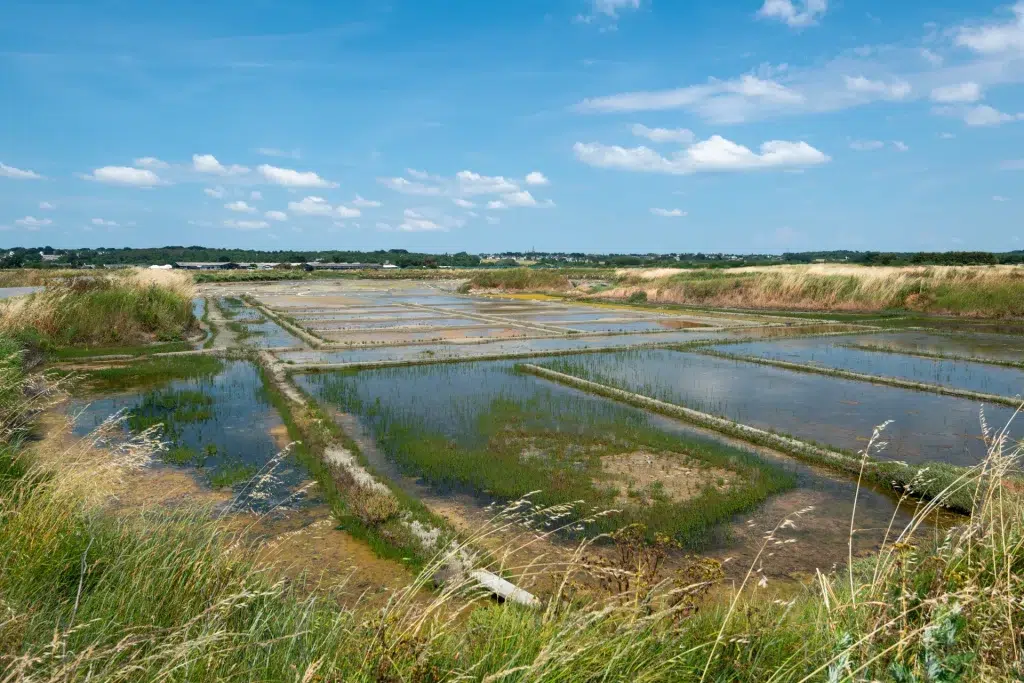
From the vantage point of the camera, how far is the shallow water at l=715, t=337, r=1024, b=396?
11.6 meters

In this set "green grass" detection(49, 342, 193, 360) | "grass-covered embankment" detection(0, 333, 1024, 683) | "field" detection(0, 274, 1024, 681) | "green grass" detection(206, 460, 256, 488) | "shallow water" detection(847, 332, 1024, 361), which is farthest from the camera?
"shallow water" detection(847, 332, 1024, 361)

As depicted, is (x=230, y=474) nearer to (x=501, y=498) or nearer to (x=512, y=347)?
(x=501, y=498)

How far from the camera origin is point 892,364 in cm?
1368

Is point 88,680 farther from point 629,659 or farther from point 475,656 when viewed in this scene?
point 629,659

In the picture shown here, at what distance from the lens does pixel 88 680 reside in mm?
1881

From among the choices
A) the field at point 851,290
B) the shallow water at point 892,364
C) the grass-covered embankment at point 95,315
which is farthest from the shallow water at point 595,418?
the field at point 851,290

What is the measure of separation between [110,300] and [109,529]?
1563 cm

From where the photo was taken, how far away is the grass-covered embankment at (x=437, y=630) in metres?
2.14

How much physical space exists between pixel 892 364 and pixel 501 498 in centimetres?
1160

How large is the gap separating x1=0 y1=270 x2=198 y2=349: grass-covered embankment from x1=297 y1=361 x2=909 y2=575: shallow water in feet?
23.5

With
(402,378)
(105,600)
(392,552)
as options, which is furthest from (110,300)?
(105,600)

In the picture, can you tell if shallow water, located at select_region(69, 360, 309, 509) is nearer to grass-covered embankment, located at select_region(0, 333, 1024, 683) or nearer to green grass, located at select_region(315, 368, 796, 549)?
green grass, located at select_region(315, 368, 796, 549)

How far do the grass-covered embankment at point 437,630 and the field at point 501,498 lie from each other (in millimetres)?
22

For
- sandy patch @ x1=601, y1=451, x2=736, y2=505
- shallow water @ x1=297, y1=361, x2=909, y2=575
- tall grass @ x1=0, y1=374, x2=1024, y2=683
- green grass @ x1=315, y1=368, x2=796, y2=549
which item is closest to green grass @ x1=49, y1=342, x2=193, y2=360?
shallow water @ x1=297, y1=361, x2=909, y2=575
